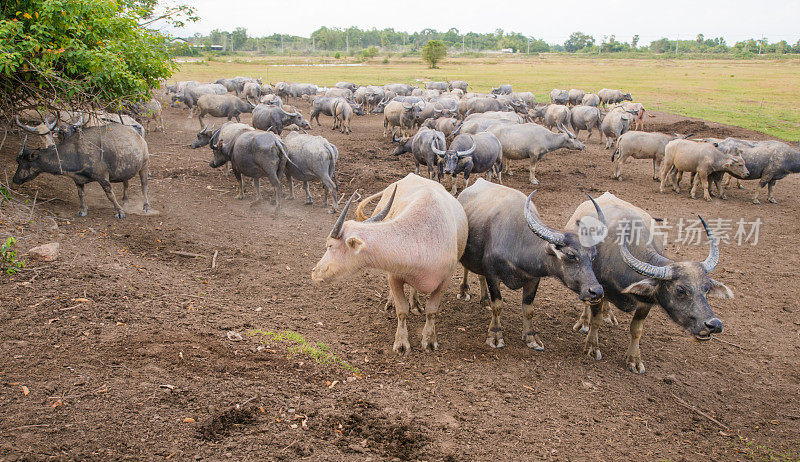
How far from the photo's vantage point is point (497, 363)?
6.02 metres

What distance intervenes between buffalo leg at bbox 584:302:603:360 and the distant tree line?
265ft

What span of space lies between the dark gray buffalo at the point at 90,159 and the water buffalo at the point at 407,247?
6.13 metres

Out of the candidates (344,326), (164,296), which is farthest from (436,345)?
(164,296)

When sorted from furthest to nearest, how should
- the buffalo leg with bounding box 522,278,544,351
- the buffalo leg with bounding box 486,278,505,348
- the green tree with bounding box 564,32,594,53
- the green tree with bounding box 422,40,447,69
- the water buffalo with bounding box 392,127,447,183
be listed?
the green tree with bounding box 564,32,594,53, the green tree with bounding box 422,40,447,69, the water buffalo with bounding box 392,127,447,183, the buffalo leg with bounding box 486,278,505,348, the buffalo leg with bounding box 522,278,544,351

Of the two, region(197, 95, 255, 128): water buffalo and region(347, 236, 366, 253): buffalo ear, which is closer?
region(347, 236, 366, 253): buffalo ear

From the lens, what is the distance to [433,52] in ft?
224

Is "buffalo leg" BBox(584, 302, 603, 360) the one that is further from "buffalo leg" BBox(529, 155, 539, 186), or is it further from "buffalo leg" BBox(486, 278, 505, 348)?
"buffalo leg" BBox(529, 155, 539, 186)

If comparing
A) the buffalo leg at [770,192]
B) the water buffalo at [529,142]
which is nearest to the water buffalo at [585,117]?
the water buffalo at [529,142]

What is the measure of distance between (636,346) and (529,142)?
995 cm

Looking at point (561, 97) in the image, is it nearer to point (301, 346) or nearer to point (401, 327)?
point (401, 327)

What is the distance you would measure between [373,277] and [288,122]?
12.5 metres

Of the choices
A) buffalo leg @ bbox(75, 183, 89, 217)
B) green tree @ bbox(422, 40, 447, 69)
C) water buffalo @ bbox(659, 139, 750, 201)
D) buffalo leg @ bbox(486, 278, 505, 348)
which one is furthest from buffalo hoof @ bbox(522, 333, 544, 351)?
green tree @ bbox(422, 40, 447, 69)

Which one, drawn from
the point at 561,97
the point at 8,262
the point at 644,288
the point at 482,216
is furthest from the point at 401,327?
the point at 561,97

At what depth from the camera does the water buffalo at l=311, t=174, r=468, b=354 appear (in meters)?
5.43
